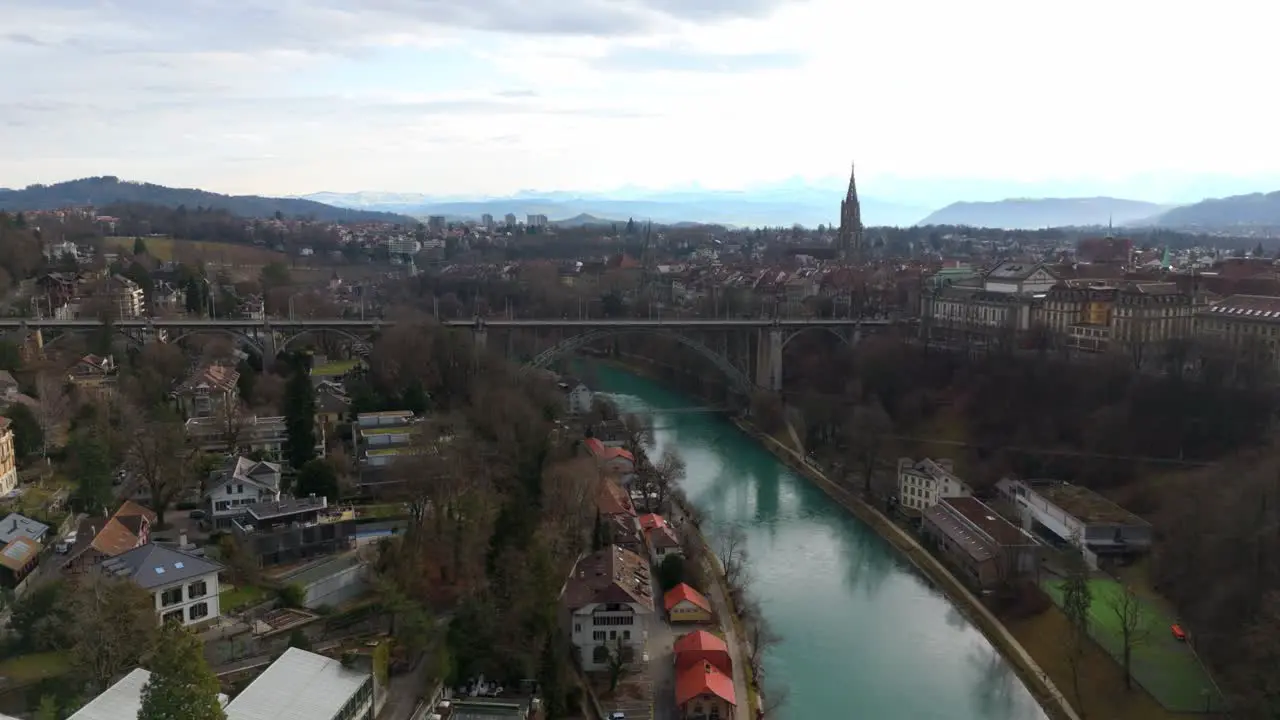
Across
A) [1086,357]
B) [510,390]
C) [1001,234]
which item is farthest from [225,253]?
[1001,234]

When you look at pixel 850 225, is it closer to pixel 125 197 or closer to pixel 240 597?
pixel 240 597

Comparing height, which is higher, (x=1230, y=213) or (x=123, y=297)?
(x=1230, y=213)

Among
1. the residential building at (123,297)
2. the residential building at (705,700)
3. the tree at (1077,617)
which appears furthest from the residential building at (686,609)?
the residential building at (123,297)

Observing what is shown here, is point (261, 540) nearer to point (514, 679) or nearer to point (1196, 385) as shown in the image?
point (514, 679)

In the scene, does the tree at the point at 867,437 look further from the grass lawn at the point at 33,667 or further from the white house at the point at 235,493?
the grass lawn at the point at 33,667

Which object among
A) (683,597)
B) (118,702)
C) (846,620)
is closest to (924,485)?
(846,620)

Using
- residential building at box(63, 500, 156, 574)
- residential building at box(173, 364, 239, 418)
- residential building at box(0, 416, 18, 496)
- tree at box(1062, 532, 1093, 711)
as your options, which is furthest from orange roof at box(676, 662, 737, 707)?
residential building at box(173, 364, 239, 418)
